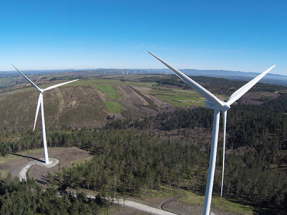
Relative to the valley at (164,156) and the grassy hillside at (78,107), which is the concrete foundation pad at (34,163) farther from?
the grassy hillside at (78,107)

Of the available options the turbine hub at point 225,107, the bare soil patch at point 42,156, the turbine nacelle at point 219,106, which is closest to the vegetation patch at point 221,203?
the turbine nacelle at point 219,106

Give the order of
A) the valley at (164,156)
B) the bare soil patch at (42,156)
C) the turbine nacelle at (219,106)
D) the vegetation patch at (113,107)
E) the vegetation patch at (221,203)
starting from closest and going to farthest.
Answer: the turbine nacelle at (219,106)
the vegetation patch at (221,203)
the valley at (164,156)
the bare soil patch at (42,156)
the vegetation patch at (113,107)

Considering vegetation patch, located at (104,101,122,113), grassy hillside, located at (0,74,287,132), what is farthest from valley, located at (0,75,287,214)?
vegetation patch, located at (104,101,122,113)

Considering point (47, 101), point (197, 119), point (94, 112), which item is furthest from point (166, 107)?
point (47, 101)

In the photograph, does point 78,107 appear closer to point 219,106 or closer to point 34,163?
point 34,163

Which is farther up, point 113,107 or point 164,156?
point 113,107

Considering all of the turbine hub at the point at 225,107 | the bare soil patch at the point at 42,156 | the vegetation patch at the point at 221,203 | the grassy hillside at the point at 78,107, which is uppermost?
the turbine hub at the point at 225,107

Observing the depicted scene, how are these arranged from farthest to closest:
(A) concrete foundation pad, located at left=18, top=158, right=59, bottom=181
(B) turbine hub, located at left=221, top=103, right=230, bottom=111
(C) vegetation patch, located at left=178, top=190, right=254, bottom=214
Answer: (A) concrete foundation pad, located at left=18, top=158, right=59, bottom=181 → (C) vegetation patch, located at left=178, top=190, right=254, bottom=214 → (B) turbine hub, located at left=221, top=103, right=230, bottom=111

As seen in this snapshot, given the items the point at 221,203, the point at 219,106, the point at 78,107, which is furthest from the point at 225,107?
the point at 78,107

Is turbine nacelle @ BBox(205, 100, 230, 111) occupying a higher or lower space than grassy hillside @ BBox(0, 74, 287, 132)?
higher

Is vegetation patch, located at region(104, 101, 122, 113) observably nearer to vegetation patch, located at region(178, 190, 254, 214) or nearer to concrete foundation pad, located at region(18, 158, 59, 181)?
concrete foundation pad, located at region(18, 158, 59, 181)
